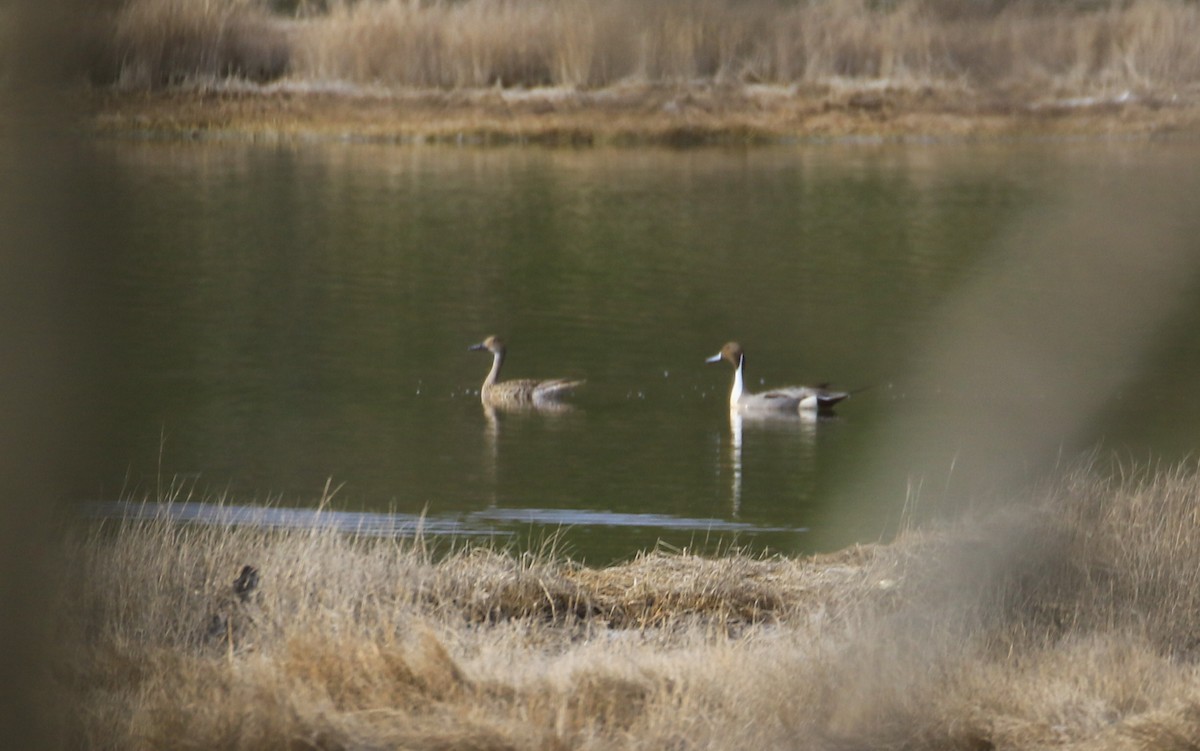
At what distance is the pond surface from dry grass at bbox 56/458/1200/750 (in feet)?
2.03

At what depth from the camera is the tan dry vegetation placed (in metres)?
1.39

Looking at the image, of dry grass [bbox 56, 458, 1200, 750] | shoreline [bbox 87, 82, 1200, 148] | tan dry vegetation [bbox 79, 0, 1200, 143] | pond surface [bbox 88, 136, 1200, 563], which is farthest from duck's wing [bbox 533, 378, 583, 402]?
tan dry vegetation [bbox 79, 0, 1200, 143]

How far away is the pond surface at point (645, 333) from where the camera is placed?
278 centimetres

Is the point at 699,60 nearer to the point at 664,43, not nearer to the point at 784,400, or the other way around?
the point at 664,43

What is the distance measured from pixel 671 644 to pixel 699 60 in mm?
4148

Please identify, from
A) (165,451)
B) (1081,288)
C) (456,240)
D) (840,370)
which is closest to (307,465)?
(165,451)

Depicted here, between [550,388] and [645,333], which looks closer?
[550,388]

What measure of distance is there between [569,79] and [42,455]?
58cm

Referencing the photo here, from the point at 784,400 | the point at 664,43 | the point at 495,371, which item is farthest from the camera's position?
the point at 495,371

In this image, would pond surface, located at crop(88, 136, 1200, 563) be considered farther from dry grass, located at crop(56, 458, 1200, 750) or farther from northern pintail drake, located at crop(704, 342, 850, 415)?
dry grass, located at crop(56, 458, 1200, 750)

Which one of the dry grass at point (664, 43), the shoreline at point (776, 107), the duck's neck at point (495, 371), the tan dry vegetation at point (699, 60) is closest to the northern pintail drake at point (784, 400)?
the duck's neck at point (495, 371)

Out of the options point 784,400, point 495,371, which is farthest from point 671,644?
point 495,371

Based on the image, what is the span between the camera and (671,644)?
539cm

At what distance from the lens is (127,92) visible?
1304 millimetres
